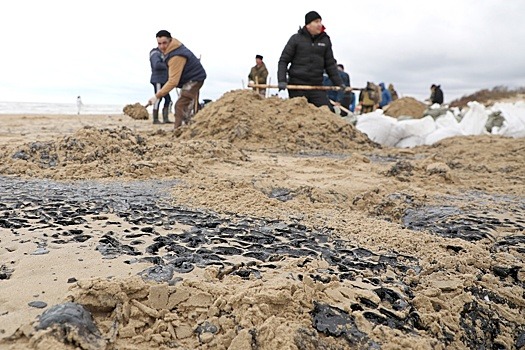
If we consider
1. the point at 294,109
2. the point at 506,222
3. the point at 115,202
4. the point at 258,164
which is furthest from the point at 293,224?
the point at 294,109

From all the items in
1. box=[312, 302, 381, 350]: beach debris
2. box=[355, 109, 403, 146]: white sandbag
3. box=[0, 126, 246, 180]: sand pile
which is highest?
box=[355, 109, 403, 146]: white sandbag

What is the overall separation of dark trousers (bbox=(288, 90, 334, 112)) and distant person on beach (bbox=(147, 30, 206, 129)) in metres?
1.37

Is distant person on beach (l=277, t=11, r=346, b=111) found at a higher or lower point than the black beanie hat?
lower

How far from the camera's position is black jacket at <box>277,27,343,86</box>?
6.25 meters

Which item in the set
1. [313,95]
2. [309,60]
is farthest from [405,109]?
[309,60]

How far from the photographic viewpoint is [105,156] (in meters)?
3.56

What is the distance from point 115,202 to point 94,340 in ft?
4.45

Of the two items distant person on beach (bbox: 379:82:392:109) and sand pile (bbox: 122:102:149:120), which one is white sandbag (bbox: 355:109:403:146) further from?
distant person on beach (bbox: 379:82:392:109)

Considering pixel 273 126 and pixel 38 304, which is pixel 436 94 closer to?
pixel 273 126

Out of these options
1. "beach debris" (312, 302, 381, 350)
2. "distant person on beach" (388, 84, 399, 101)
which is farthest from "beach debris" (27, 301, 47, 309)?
"distant person on beach" (388, 84, 399, 101)

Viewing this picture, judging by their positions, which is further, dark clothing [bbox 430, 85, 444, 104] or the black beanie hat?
dark clothing [bbox 430, 85, 444, 104]

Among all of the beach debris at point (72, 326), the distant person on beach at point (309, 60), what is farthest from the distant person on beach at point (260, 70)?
the beach debris at point (72, 326)

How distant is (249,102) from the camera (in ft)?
20.4

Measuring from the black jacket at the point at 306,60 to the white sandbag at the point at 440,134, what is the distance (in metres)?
1.57
